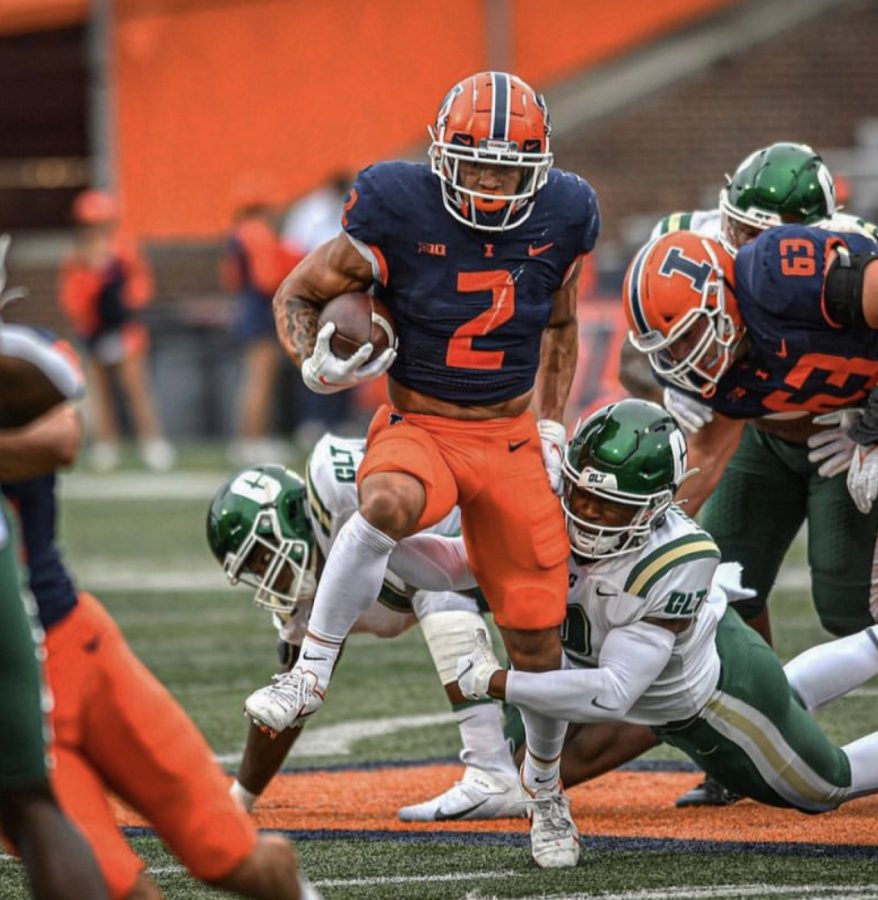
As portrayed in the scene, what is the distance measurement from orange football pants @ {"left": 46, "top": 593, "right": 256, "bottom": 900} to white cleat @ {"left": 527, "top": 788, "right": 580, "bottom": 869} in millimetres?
1117

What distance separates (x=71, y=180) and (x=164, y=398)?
97.7 inches

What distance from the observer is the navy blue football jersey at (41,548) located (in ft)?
11.3

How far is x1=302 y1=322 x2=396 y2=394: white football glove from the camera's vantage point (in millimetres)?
4727

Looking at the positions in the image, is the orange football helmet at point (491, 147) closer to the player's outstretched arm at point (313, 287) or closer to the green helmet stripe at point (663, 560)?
the player's outstretched arm at point (313, 287)

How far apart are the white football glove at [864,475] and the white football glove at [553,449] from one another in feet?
2.58

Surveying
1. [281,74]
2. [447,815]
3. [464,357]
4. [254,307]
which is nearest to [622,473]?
[464,357]

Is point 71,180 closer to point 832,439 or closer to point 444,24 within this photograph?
point 444,24

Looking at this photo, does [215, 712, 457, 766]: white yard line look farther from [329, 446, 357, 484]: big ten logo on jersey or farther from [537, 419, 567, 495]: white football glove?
[537, 419, 567, 495]: white football glove

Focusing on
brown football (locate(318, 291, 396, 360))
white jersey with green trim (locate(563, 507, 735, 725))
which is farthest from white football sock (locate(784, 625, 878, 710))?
brown football (locate(318, 291, 396, 360))

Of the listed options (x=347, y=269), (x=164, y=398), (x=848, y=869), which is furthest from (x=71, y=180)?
(x=848, y=869)

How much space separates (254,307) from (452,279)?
9.41 metres

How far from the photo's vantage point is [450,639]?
5023 mm

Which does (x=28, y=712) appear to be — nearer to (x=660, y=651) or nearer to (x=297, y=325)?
(x=660, y=651)

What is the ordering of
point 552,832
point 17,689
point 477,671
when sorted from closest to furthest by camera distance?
point 17,689, point 477,671, point 552,832
